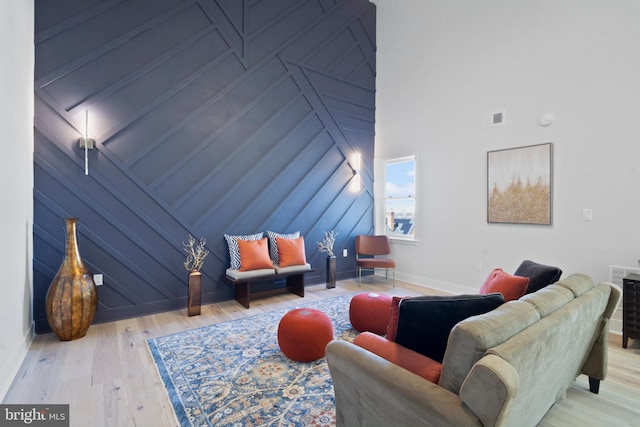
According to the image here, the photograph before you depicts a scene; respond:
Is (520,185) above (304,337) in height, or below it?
above

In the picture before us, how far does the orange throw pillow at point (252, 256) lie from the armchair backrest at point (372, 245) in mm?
1889

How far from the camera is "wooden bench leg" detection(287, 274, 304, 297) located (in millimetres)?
4617

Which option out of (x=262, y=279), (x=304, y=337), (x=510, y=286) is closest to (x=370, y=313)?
(x=304, y=337)

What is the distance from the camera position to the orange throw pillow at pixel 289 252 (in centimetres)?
445

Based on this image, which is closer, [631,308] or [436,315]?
[436,315]

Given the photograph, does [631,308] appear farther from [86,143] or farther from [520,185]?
[86,143]

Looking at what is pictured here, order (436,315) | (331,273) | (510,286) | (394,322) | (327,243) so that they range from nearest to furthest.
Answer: (436,315) → (394,322) → (510,286) → (331,273) → (327,243)

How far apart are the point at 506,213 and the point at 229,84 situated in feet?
13.6

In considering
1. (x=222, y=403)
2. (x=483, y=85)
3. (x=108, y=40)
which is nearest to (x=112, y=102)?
(x=108, y=40)

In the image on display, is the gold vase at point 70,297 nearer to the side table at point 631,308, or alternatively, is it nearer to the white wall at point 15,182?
the white wall at point 15,182

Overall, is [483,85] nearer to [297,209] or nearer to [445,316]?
[297,209]

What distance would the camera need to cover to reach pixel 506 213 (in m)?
4.24

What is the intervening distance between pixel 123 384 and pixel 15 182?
1800mm

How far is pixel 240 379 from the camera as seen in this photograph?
2.36 meters
